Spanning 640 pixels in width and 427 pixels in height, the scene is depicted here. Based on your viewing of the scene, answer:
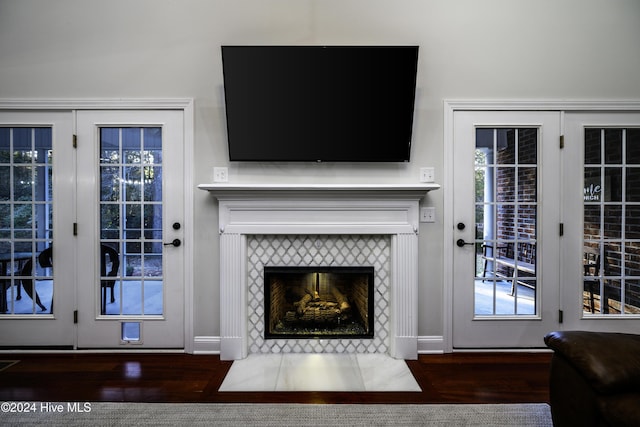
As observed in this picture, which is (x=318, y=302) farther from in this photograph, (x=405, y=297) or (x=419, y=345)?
(x=419, y=345)

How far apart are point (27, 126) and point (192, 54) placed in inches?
56.4

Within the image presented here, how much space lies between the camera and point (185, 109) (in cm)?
266

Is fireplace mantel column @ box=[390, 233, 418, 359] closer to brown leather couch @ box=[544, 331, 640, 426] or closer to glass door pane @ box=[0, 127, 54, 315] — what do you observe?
brown leather couch @ box=[544, 331, 640, 426]

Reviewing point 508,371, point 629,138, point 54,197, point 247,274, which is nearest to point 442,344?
point 508,371

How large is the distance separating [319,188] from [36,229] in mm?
2298

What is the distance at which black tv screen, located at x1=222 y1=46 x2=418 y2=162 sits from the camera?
2.51 meters

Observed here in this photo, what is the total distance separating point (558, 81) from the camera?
2695mm

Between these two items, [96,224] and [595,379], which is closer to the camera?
[595,379]

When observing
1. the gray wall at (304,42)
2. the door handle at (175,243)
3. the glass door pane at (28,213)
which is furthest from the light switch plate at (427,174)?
the glass door pane at (28,213)

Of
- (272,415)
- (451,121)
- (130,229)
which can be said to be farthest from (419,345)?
(130,229)

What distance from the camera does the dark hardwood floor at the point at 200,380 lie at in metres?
2.07

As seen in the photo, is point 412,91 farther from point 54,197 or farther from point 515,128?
point 54,197

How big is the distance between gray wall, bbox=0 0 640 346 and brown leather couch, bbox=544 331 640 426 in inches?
49.4

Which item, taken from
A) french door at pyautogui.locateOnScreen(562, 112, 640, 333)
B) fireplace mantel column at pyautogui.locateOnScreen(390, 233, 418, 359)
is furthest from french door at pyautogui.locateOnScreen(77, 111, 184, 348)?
french door at pyautogui.locateOnScreen(562, 112, 640, 333)
